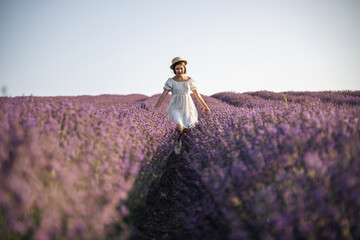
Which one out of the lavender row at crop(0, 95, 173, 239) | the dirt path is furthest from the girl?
the lavender row at crop(0, 95, 173, 239)

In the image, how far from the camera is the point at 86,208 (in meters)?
1.00

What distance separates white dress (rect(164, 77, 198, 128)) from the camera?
437cm

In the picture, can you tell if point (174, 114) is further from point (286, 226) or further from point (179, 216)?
point (286, 226)

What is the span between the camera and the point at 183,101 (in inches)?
175

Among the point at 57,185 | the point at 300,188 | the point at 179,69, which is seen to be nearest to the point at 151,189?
the point at 57,185

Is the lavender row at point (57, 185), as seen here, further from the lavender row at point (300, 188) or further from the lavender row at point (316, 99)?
the lavender row at point (316, 99)

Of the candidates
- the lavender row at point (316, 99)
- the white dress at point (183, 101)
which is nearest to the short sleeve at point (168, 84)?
the white dress at point (183, 101)

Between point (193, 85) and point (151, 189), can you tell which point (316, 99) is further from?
point (151, 189)

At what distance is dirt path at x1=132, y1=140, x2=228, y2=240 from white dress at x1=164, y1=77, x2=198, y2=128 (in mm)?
1860

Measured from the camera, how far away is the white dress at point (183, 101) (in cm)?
437

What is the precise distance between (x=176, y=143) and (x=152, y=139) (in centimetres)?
120

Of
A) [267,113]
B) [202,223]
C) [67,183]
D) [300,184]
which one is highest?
[267,113]

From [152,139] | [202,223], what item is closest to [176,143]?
[152,139]

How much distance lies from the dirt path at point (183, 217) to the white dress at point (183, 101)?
1.86m
